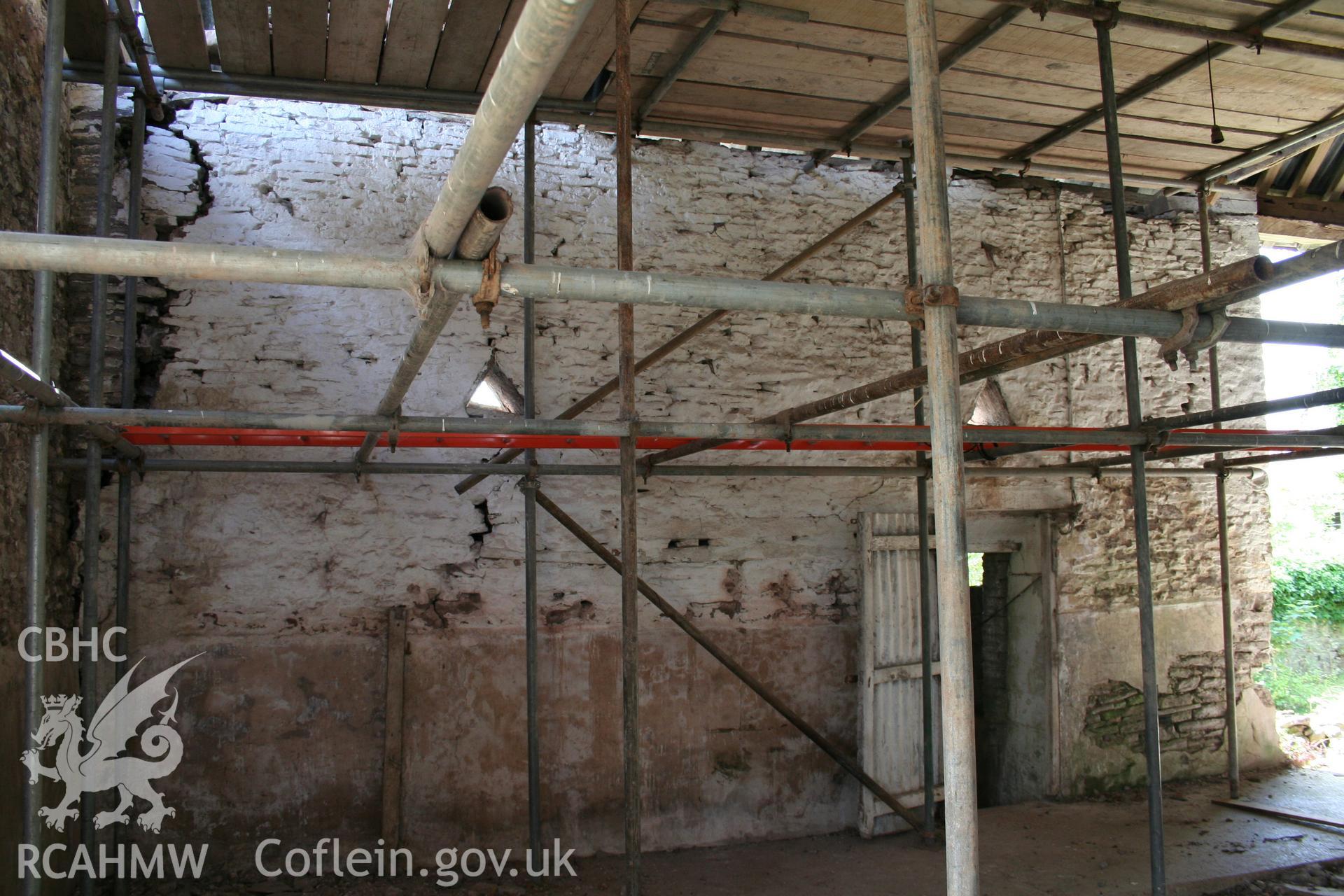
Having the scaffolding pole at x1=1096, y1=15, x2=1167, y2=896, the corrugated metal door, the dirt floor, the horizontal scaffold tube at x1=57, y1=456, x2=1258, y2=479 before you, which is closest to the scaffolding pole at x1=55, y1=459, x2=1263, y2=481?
the horizontal scaffold tube at x1=57, y1=456, x2=1258, y2=479

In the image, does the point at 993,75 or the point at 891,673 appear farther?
the point at 891,673

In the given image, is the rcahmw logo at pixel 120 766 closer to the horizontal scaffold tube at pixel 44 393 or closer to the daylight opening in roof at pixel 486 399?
the horizontal scaffold tube at pixel 44 393

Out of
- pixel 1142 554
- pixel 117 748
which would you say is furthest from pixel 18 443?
pixel 1142 554

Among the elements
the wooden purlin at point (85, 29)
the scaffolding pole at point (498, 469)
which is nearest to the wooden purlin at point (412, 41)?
the wooden purlin at point (85, 29)

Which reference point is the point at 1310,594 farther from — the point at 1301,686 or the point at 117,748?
the point at 117,748

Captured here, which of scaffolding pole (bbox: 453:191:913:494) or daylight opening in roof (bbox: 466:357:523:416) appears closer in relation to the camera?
scaffolding pole (bbox: 453:191:913:494)

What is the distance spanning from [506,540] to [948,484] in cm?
354

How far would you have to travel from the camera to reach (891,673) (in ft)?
19.5

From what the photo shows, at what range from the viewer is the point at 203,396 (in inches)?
198

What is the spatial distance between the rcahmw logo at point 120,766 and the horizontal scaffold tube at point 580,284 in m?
2.98

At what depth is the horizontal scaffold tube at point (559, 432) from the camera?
11.7ft

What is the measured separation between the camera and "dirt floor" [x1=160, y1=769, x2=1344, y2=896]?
4.90m

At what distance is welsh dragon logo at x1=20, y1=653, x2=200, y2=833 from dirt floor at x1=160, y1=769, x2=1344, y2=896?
0.58 metres

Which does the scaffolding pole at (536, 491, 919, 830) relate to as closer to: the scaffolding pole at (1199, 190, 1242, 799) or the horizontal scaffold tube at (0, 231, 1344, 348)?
the horizontal scaffold tube at (0, 231, 1344, 348)
